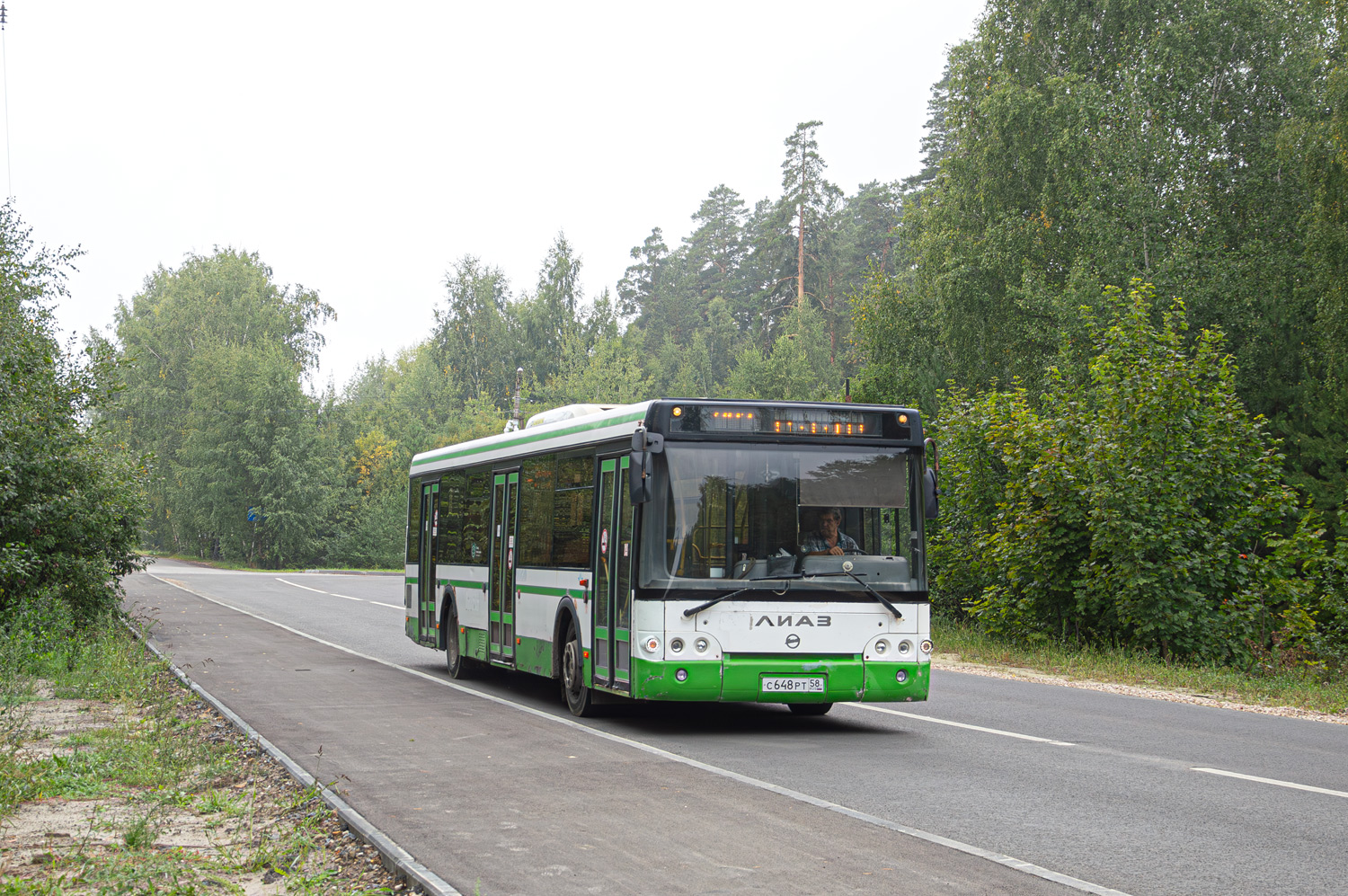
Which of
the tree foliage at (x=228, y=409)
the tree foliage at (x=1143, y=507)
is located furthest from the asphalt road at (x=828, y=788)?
the tree foliage at (x=228, y=409)

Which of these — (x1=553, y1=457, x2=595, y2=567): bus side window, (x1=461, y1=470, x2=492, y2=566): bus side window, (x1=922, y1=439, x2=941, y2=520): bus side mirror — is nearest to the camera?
(x1=922, y1=439, x2=941, y2=520): bus side mirror

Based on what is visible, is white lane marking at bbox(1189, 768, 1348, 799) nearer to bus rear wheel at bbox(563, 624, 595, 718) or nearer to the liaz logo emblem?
the liaz logo emblem

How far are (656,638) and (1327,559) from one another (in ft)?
40.0

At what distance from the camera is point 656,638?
1161cm

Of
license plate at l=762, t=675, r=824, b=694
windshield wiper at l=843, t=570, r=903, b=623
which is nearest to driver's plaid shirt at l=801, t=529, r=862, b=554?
windshield wiper at l=843, t=570, r=903, b=623

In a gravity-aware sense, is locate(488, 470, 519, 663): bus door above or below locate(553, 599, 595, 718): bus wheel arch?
above

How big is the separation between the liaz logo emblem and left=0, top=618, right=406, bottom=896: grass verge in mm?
4146

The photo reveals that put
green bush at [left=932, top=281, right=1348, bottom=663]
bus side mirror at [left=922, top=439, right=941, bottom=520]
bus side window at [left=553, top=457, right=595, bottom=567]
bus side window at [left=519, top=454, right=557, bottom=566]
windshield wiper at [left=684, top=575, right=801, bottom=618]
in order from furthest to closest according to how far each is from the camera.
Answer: green bush at [left=932, top=281, right=1348, bottom=663] → bus side window at [left=519, top=454, right=557, bottom=566] → bus side window at [left=553, top=457, right=595, bottom=567] → bus side mirror at [left=922, top=439, right=941, bottom=520] → windshield wiper at [left=684, top=575, right=801, bottom=618]

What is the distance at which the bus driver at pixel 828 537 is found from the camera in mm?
11969

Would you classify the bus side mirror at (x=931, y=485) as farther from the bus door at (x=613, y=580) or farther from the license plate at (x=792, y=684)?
the bus door at (x=613, y=580)

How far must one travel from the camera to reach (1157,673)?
18375mm

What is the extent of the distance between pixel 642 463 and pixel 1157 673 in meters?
10.0

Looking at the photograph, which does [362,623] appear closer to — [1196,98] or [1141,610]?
[1141,610]

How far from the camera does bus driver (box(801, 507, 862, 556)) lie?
39.3 feet
